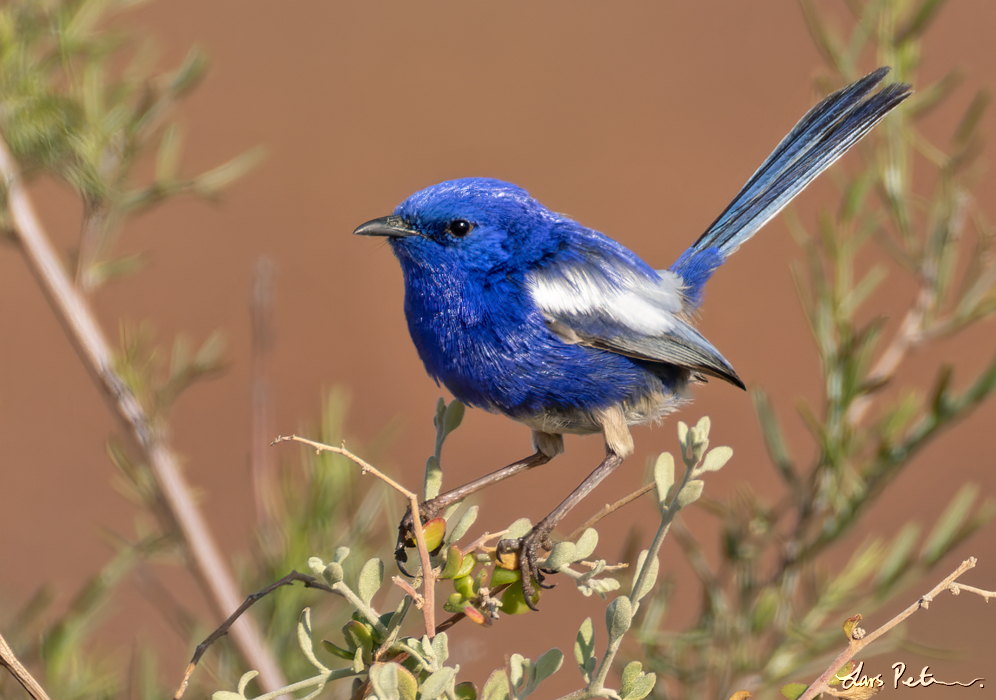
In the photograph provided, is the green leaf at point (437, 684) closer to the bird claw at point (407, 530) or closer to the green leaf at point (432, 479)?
the green leaf at point (432, 479)

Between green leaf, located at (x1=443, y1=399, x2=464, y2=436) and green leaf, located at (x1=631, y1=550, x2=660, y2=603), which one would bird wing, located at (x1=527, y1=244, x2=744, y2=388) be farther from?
green leaf, located at (x1=631, y1=550, x2=660, y2=603)

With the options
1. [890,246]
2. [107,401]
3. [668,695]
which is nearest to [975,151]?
[890,246]

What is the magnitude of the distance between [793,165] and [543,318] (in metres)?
0.81

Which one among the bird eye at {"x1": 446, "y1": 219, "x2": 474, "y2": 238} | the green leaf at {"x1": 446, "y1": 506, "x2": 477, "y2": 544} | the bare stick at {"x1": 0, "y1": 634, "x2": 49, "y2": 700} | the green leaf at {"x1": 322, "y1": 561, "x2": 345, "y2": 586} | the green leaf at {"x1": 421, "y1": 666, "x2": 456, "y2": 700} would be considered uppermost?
the bird eye at {"x1": 446, "y1": 219, "x2": 474, "y2": 238}

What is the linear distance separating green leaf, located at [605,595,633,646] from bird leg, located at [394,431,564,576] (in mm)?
500

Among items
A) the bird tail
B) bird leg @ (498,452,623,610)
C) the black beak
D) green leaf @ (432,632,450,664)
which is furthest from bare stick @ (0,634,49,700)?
the bird tail

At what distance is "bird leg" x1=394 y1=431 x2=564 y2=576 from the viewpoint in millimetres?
1593

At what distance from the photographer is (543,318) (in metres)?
1.81

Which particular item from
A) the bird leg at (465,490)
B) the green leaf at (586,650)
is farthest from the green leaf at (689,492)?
the bird leg at (465,490)

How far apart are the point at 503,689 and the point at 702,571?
973 mm

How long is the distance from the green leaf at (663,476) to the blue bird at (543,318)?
2.29 ft

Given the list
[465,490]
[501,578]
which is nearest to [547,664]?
[501,578]

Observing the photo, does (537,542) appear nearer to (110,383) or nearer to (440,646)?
(440,646)

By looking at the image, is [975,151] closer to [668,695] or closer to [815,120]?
[815,120]
